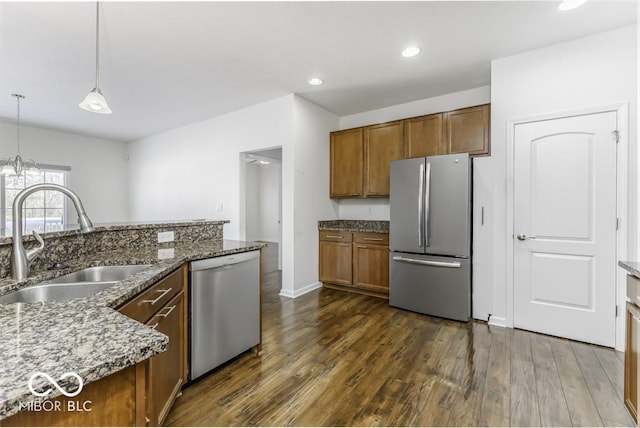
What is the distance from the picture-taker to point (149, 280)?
1.33m

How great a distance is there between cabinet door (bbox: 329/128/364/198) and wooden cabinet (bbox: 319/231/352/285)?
2.21 feet

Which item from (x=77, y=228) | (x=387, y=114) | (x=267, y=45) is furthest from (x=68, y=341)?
(x=387, y=114)

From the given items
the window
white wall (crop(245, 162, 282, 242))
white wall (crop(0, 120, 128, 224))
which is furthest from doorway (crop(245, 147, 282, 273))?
the window

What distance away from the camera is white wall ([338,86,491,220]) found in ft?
12.0

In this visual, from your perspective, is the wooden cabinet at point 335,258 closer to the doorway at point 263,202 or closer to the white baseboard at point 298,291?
the white baseboard at point 298,291

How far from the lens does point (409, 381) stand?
191 cm

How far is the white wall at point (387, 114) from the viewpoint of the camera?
12.0 feet

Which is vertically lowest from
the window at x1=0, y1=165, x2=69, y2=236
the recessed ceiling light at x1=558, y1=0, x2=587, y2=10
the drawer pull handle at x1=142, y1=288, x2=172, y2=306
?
the drawer pull handle at x1=142, y1=288, x2=172, y2=306

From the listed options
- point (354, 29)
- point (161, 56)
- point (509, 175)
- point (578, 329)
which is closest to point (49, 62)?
point (161, 56)

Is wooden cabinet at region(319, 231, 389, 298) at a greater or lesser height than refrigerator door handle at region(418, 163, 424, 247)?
lesser

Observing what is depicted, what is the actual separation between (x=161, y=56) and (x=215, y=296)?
2.38 m

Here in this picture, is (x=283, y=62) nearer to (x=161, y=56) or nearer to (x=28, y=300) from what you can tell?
(x=161, y=56)

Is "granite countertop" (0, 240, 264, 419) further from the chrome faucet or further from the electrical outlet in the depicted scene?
the electrical outlet

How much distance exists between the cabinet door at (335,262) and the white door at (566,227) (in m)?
1.93
